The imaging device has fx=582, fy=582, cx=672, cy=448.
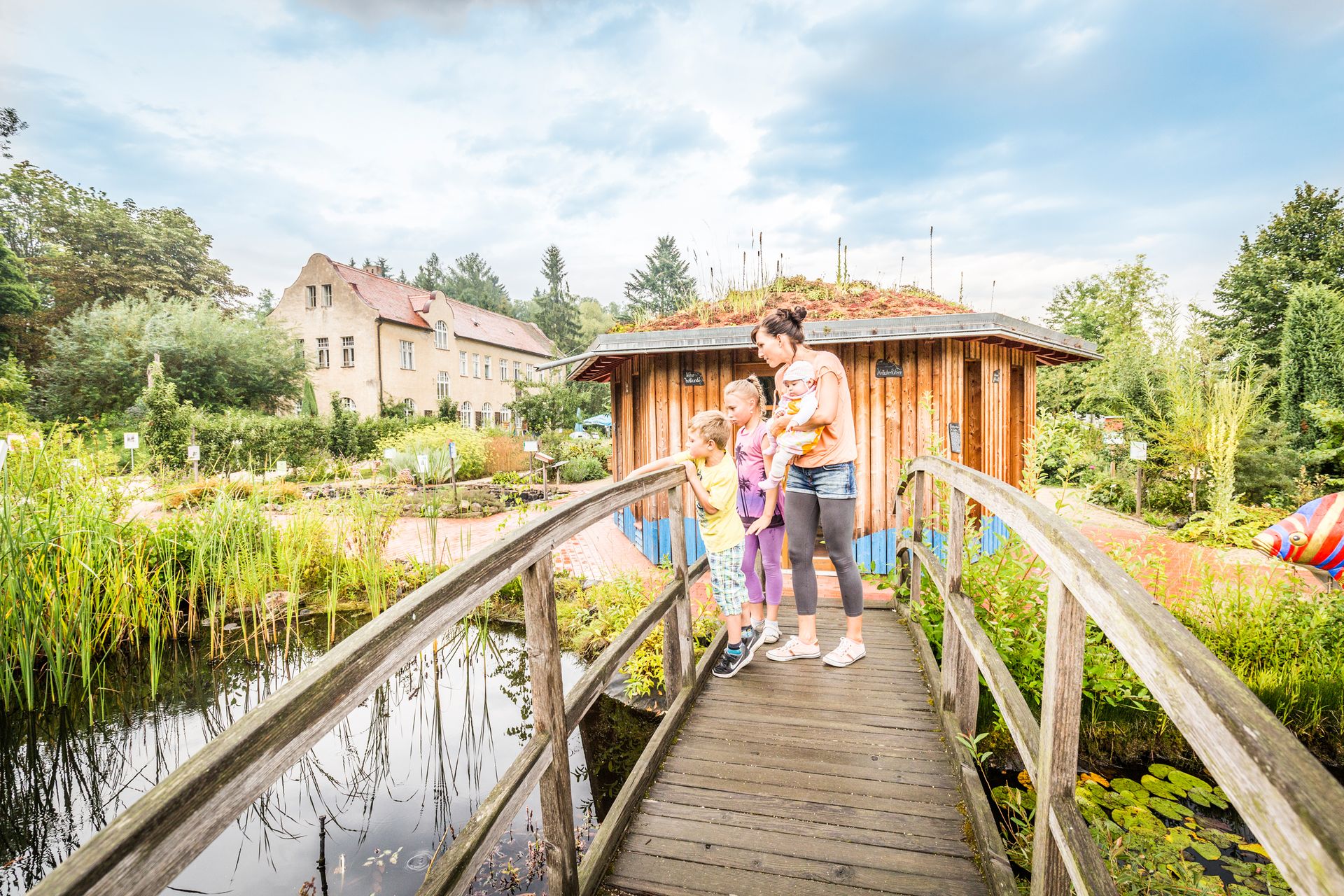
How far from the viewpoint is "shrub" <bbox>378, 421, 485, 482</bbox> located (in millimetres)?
16375

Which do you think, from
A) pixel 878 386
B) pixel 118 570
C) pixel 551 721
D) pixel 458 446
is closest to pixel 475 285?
pixel 458 446

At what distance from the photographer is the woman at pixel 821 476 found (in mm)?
2975

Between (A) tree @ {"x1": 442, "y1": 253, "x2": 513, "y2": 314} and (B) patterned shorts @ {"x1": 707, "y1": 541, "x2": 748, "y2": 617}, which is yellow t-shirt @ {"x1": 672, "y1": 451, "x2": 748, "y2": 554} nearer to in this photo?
(B) patterned shorts @ {"x1": 707, "y1": 541, "x2": 748, "y2": 617}

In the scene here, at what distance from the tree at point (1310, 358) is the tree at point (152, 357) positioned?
32.1 meters

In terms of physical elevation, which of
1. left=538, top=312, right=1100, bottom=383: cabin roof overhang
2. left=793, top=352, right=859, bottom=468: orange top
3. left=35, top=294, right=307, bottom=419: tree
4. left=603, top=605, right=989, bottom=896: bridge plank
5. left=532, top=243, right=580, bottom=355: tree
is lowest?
left=603, top=605, right=989, bottom=896: bridge plank

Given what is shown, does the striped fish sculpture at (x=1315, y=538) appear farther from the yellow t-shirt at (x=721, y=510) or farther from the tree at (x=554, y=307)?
the tree at (x=554, y=307)

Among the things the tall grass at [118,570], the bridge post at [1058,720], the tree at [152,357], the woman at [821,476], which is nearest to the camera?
the bridge post at [1058,720]

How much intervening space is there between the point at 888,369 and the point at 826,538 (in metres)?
4.49

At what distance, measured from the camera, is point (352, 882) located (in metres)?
2.96

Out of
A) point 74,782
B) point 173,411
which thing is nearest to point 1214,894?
point 74,782

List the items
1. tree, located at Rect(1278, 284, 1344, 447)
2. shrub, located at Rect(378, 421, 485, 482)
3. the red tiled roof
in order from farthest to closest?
the red tiled roof
shrub, located at Rect(378, 421, 485, 482)
tree, located at Rect(1278, 284, 1344, 447)

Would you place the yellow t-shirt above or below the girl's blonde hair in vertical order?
below

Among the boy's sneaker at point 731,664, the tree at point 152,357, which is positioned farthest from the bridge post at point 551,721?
the tree at point 152,357

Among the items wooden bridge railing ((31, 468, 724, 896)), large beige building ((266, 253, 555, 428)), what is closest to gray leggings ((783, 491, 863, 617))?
wooden bridge railing ((31, 468, 724, 896))
